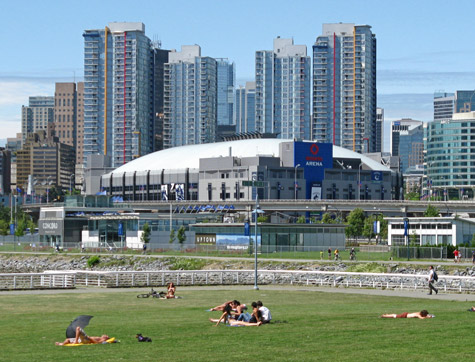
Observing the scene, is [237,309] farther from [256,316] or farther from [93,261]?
[93,261]

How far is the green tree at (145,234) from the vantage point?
123 meters

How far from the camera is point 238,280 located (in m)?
69.4

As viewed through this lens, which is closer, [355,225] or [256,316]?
[256,316]

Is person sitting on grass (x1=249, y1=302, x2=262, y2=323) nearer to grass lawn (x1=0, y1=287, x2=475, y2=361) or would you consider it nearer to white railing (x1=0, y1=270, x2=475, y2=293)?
grass lawn (x1=0, y1=287, x2=475, y2=361)

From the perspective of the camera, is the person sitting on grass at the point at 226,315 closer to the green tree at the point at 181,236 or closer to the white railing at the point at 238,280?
the white railing at the point at 238,280

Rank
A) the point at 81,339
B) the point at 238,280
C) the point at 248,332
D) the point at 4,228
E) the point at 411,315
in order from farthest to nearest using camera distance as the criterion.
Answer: the point at 4,228 → the point at 238,280 → the point at 411,315 → the point at 248,332 → the point at 81,339

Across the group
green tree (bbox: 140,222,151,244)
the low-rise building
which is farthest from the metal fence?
the low-rise building

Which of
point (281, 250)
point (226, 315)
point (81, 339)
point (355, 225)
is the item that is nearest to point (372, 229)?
point (355, 225)

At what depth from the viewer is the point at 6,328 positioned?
107ft

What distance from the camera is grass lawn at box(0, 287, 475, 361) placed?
997 inches

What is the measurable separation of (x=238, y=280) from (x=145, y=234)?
186 feet

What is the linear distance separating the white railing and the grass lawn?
16605 mm

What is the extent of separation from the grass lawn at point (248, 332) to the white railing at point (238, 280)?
16.6m

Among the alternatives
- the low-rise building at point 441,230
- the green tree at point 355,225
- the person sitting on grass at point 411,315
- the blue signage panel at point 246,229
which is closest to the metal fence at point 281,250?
the blue signage panel at point 246,229
